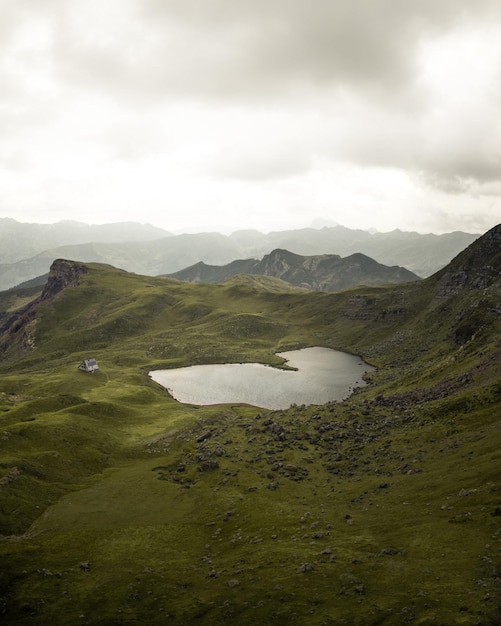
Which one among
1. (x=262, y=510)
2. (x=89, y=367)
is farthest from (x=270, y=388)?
(x=262, y=510)

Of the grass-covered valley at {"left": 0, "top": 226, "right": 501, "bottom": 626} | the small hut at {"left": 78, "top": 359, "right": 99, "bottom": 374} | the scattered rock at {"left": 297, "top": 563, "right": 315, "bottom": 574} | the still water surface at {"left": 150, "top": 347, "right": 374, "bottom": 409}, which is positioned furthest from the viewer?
the small hut at {"left": 78, "top": 359, "right": 99, "bottom": 374}

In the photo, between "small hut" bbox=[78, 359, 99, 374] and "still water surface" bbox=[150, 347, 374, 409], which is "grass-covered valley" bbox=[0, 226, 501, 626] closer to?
"still water surface" bbox=[150, 347, 374, 409]

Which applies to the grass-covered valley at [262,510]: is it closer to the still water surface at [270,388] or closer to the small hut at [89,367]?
the still water surface at [270,388]

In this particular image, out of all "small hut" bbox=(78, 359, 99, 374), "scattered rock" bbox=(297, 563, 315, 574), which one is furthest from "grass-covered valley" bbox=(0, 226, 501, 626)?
"small hut" bbox=(78, 359, 99, 374)

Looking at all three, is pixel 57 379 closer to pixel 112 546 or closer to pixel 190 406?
pixel 190 406

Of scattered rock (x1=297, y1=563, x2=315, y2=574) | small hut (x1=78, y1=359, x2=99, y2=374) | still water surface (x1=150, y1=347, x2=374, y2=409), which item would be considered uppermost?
small hut (x1=78, y1=359, x2=99, y2=374)

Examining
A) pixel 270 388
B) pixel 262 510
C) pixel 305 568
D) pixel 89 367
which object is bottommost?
pixel 262 510

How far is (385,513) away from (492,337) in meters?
90.1

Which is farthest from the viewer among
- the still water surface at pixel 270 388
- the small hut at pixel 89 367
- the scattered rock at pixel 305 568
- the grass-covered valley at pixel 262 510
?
the small hut at pixel 89 367

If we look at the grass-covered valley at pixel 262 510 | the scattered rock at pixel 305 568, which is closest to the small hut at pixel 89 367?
the grass-covered valley at pixel 262 510

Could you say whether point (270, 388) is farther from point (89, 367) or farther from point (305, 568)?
point (305, 568)

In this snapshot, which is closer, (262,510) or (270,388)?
(262,510)

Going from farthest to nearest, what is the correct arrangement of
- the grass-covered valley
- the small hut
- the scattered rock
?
the small hut → the scattered rock → the grass-covered valley

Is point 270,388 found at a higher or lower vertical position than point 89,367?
lower
